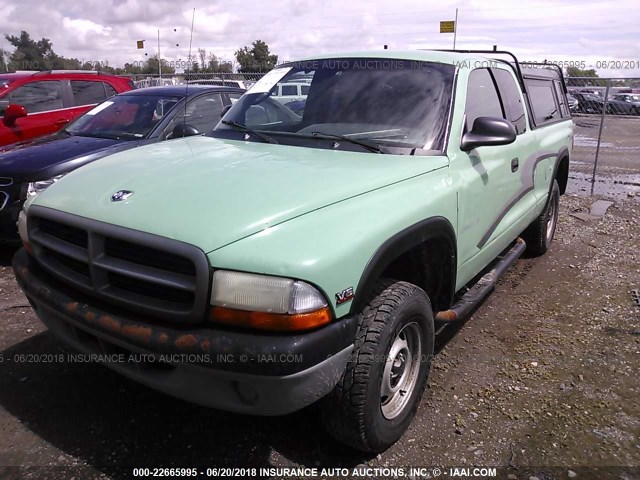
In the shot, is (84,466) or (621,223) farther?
(621,223)

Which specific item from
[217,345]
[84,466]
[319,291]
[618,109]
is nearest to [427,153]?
[319,291]

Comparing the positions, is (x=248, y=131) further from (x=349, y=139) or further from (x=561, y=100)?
(x=561, y=100)

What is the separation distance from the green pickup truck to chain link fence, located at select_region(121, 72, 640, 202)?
389 centimetres

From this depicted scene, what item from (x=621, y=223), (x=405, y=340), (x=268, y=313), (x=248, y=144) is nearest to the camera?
(x=268, y=313)

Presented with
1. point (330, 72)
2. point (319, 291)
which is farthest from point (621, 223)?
point (319, 291)

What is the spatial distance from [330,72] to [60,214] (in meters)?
2.05

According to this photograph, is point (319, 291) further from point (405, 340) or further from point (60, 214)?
point (60, 214)

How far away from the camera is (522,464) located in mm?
2590

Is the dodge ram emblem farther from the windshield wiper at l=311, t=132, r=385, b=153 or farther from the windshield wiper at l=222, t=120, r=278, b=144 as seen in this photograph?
the windshield wiper at l=311, t=132, r=385, b=153

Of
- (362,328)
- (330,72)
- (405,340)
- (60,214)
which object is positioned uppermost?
(330,72)

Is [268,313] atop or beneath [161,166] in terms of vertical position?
beneath

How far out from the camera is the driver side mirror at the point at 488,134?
307 centimetres

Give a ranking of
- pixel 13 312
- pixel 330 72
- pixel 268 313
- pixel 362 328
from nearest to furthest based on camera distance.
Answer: pixel 268 313 < pixel 362 328 < pixel 330 72 < pixel 13 312

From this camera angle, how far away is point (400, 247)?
2.45 meters
